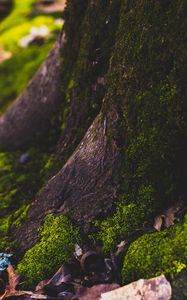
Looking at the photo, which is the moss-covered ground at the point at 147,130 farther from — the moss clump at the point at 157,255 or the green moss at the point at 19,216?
the green moss at the point at 19,216

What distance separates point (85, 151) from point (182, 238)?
1161mm

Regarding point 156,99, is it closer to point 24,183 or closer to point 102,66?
point 102,66

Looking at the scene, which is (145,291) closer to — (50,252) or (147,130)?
(50,252)

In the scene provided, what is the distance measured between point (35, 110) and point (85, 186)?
2226 millimetres

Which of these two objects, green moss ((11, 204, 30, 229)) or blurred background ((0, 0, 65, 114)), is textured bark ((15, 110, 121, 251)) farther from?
blurred background ((0, 0, 65, 114))

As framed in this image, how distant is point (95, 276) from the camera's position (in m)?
2.96

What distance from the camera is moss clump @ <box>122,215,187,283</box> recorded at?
2.66 metres

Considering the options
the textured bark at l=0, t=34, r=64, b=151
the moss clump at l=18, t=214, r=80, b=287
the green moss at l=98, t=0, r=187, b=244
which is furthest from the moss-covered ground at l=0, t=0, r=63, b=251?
the green moss at l=98, t=0, r=187, b=244

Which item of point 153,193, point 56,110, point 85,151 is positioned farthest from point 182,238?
point 56,110

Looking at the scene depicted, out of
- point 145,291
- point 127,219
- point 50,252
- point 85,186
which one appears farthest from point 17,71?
point 145,291

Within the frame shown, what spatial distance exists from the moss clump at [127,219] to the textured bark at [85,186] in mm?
111

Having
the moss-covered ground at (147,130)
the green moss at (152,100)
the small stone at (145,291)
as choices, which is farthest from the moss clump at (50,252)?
the small stone at (145,291)

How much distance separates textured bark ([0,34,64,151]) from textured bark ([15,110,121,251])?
1.56 m

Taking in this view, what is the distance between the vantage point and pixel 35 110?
5422 mm
